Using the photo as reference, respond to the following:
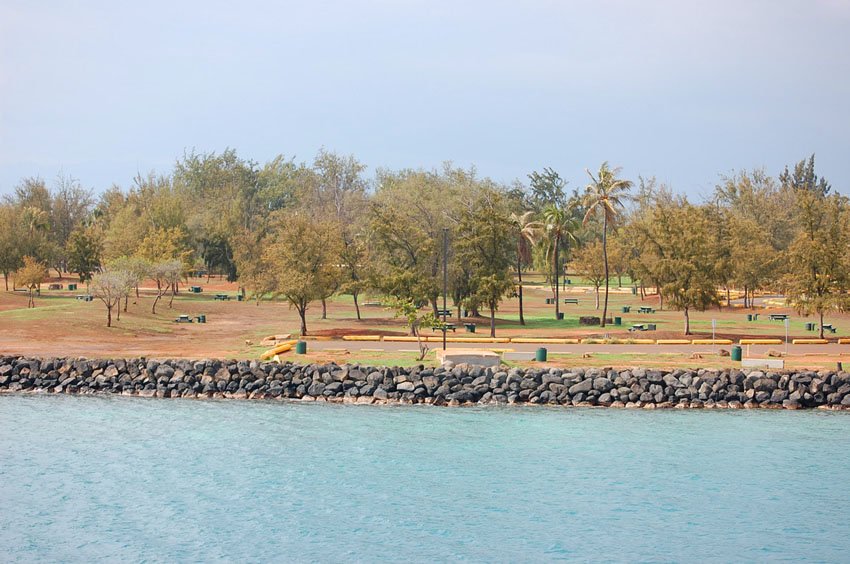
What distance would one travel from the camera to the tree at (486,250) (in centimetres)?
6412

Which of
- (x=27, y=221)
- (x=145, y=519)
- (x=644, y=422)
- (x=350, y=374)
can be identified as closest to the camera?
(x=145, y=519)

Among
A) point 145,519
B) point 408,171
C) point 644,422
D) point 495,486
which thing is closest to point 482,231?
point 644,422

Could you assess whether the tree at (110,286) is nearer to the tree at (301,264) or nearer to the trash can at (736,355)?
the tree at (301,264)

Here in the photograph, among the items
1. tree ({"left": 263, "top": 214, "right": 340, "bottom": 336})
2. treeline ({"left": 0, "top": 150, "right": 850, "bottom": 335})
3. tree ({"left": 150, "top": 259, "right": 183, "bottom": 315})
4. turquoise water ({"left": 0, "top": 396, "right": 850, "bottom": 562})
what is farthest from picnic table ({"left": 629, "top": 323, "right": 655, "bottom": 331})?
tree ({"left": 150, "top": 259, "right": 183, "bottom": 315})

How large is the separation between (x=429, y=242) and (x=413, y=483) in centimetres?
3874

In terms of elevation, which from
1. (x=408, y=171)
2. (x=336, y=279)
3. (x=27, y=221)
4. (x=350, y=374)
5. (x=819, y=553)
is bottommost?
(x=819, y=553)

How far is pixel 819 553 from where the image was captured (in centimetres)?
2458

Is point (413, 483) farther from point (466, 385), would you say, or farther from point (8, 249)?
point (8, 249)

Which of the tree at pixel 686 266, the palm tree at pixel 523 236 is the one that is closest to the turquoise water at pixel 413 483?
the tree at pixel 686 266

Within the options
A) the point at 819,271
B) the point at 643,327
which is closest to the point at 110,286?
the point at 643,327

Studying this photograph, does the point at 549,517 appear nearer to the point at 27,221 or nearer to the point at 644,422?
the point at 644,422

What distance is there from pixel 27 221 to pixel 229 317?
43302mm

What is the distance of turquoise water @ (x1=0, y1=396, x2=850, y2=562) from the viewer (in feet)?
81.1

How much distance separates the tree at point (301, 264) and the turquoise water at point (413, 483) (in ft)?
69.2
